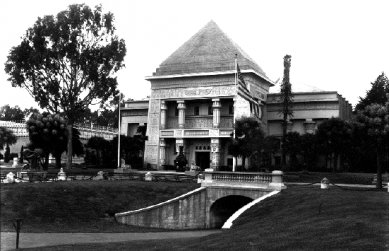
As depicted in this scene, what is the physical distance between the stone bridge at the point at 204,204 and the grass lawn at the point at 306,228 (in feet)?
16.7

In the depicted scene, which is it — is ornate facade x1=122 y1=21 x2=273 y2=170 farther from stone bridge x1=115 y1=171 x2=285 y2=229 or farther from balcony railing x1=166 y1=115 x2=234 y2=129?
stone bridge x1=115 y1=171 x2=285 y2=229

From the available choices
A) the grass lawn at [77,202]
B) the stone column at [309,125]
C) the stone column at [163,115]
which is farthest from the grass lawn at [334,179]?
the stone column at [163,115]

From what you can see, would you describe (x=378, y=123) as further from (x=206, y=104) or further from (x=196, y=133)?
(x=206, y=104)

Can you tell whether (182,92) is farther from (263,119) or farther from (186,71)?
(263,119)

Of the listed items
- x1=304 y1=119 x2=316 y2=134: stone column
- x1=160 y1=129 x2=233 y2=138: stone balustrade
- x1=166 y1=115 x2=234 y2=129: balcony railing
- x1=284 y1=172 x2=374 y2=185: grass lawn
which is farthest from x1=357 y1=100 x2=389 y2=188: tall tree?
x1=166 y1=115 x2=234 y2=129: balcony railing

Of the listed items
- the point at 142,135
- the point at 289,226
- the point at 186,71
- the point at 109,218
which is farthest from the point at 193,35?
the point at 289,226

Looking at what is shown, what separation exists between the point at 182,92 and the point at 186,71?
8.57ft

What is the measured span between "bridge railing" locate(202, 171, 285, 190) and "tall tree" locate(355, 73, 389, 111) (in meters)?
35.3

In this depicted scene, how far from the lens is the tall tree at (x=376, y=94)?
6788 cm

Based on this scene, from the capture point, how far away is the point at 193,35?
69438 millimetres

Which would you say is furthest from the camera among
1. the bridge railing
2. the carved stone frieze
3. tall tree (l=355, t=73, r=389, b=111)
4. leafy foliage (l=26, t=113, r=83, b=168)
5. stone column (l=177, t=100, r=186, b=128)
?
tall tree (l=355, t=73, r=389, b=111)

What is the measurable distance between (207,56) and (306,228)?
150 ft

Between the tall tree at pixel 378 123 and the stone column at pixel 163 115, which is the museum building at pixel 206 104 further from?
the tall tree at pixel 378 123

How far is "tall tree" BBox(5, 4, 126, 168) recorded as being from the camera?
48.1 metres
